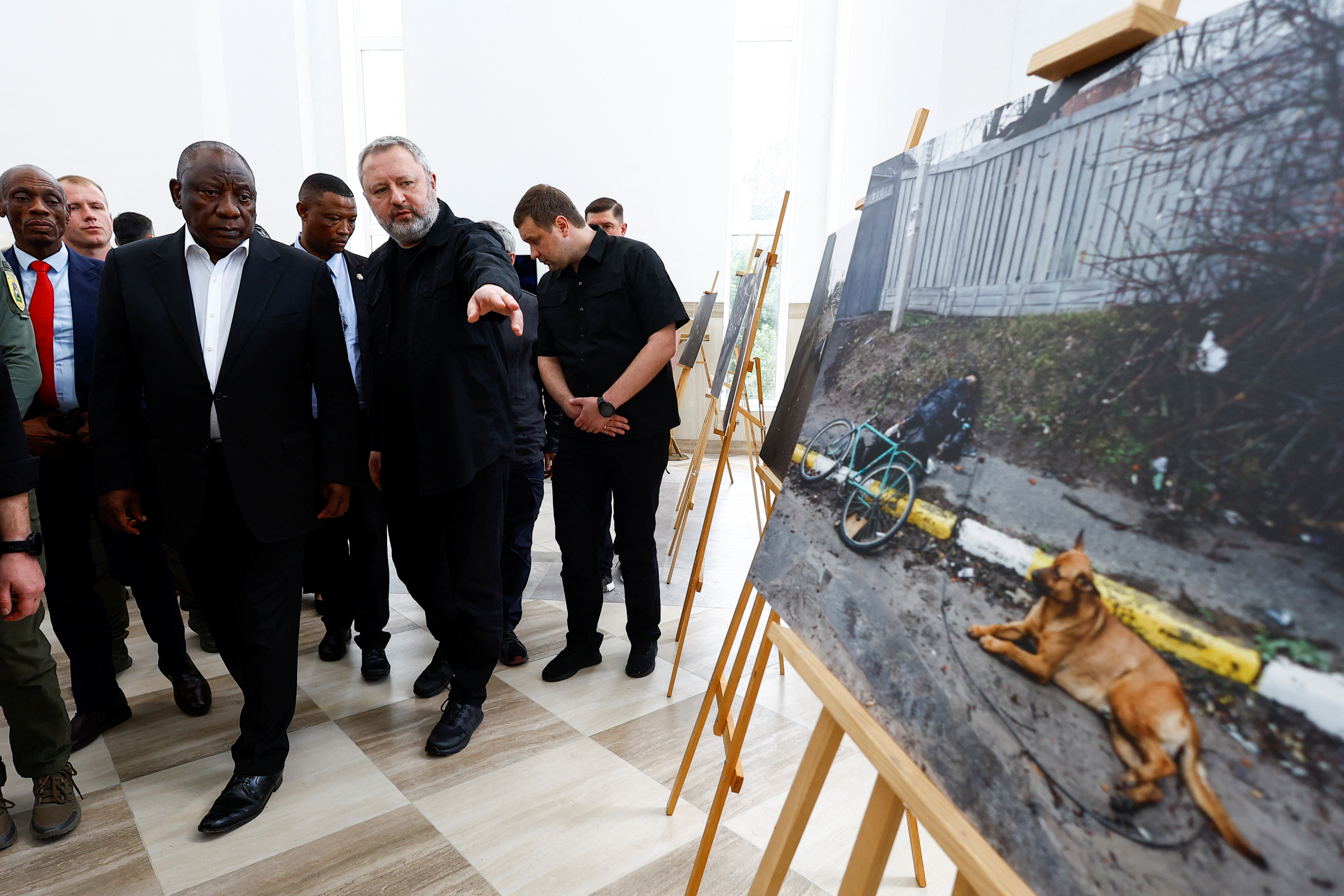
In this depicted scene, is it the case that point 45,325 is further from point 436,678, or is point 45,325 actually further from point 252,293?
point 436,678

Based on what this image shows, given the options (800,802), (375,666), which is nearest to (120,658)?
(375,666)

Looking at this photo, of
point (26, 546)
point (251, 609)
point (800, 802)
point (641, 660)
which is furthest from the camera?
point (641, 660)

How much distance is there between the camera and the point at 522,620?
2.80 m

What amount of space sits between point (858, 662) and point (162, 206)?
548 centimetres

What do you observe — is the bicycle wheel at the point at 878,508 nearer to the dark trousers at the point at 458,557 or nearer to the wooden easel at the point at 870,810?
the wooden easel at the point at 870,810

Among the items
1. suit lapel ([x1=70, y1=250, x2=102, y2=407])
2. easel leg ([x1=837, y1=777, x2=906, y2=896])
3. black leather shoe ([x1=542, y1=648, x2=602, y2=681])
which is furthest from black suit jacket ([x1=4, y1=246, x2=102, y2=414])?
easel leg ([x1=837, y1=777, x2=906, y2=896])

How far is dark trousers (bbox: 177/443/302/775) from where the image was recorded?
1.59 meters

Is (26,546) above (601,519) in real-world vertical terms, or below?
above

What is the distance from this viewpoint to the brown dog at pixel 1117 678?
1.48 ft

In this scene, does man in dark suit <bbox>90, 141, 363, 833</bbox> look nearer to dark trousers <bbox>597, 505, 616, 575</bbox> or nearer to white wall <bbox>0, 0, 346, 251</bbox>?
dark trousers <bbox>597, 505, 616, 575</bbox>

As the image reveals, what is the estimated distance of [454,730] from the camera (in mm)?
1870

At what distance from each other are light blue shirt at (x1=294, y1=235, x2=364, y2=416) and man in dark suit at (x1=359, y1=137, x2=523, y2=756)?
364 mm

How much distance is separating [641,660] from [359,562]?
1.01 metres

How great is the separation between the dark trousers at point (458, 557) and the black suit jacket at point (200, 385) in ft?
0.92
